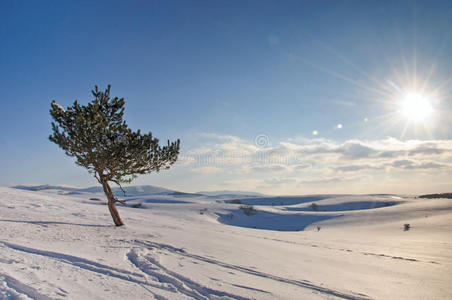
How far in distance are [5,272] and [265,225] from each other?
28.1 m

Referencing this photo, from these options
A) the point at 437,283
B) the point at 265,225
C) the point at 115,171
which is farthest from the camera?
the point at 265,225

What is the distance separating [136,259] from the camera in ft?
16.3

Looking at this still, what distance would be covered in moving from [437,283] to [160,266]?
5760mm

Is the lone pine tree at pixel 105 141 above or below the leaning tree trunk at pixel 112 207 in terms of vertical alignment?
above

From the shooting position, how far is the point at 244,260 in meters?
5.77

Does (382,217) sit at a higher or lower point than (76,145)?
lower

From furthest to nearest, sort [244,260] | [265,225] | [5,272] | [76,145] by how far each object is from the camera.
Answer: [265,225], [76,145], [244,260], [5,272]

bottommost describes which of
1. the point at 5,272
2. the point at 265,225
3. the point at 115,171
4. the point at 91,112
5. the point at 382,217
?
the point at 265,225

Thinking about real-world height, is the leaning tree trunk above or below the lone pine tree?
below

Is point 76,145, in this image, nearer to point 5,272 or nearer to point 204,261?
point 5,272

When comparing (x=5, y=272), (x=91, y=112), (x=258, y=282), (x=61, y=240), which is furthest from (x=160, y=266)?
(x=91, y=112)

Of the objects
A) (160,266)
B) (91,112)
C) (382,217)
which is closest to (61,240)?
(160,266)

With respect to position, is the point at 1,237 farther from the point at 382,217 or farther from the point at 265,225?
the point at 382,217

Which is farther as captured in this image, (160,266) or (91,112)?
(91,112)
